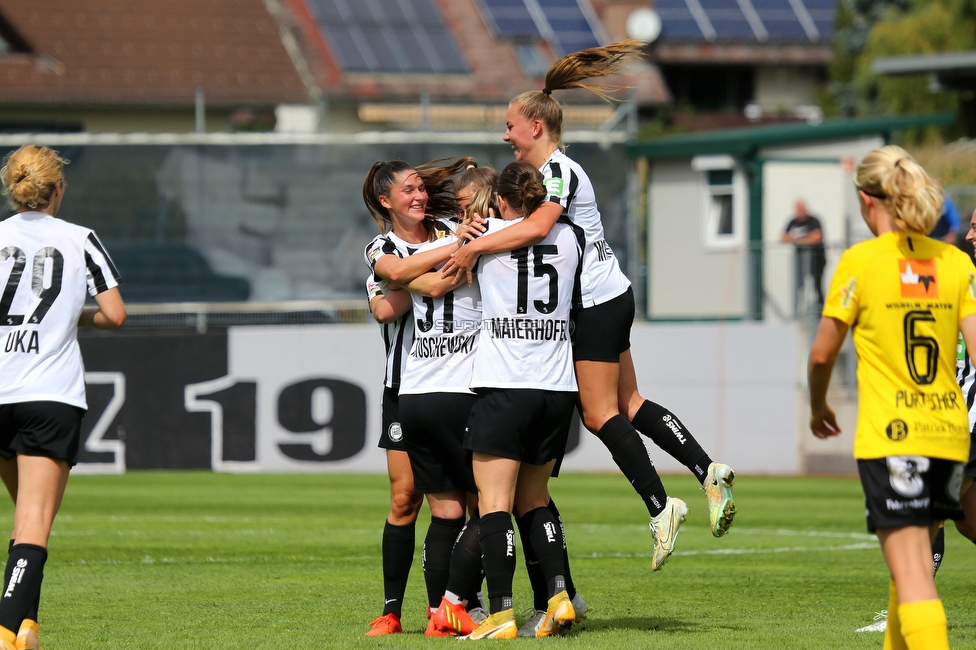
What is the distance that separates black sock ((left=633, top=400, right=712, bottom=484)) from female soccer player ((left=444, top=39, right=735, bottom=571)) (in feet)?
0.31

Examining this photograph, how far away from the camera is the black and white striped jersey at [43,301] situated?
5.61 metres

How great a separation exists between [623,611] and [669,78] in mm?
41347

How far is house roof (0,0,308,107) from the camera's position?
27.1m

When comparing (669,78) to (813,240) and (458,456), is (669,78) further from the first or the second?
(458,456)

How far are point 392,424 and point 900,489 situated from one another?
8.12 ft

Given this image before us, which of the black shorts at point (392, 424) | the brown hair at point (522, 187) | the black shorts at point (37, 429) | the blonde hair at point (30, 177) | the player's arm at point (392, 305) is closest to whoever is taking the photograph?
the black shorts at point (37, 429)

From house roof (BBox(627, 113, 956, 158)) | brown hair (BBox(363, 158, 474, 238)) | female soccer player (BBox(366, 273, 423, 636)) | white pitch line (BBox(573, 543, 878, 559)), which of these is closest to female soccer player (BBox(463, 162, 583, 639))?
female soccer player (BBox(366, 273, 423, 636))

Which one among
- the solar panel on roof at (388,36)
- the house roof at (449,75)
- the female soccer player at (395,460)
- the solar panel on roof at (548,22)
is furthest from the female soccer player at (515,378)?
the solar panel on roof at (548,22)

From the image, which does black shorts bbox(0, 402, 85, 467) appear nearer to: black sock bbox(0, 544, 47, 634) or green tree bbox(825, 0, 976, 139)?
black sock bbox(0, 544, 47, 634)

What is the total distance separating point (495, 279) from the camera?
19.6 ft

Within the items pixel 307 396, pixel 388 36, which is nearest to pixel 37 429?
pixel 307 396

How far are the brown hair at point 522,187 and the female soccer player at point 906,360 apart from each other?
1.65 meters

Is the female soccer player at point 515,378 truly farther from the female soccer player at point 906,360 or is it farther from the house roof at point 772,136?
the house roof at point 772,136

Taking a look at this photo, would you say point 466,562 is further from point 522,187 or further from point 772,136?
point 772,136
